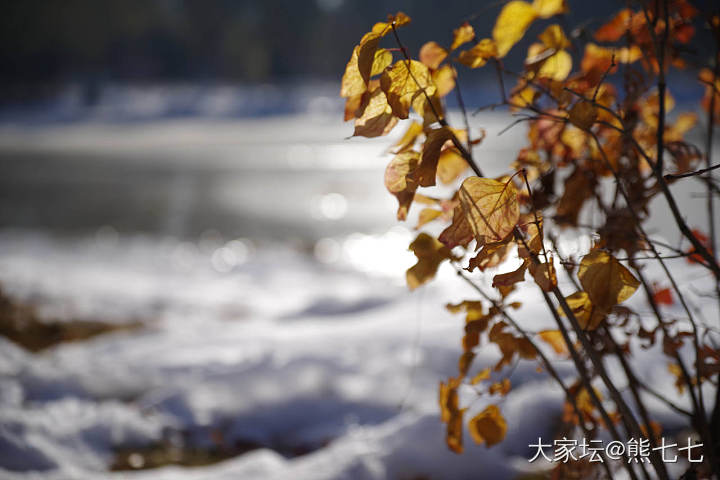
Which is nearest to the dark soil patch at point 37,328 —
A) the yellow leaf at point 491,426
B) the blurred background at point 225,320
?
the blurred background at point 225,320

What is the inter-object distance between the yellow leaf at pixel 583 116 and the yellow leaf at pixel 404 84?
13 centimetres

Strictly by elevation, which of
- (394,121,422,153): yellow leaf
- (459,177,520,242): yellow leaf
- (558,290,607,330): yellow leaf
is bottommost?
(558,290,607,330): yellow leaf

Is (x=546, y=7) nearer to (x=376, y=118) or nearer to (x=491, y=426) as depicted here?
(x=376, y=118)

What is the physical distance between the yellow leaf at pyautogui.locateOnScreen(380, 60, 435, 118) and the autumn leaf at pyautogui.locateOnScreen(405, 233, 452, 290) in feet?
0.50

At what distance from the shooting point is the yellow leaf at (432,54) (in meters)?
0.60

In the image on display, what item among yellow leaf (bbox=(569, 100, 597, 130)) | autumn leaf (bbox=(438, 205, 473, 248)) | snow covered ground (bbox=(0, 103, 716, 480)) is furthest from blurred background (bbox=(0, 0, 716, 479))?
autumn leaf (bbox=(438, 205, 473, 248))

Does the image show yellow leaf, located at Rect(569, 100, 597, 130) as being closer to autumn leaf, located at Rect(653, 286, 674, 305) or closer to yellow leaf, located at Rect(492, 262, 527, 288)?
yellow leaf, located at Rect(492, 262, 527, 288)

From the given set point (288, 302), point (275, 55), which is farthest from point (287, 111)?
point (288, 302)

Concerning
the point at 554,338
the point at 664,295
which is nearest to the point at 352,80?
the point at 554,338

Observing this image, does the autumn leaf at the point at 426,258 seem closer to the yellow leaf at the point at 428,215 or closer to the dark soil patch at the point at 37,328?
the yellow leaf at the point at 428,215

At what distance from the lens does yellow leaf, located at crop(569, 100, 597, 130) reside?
53 centimetres

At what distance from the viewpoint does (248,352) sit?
6.57ft

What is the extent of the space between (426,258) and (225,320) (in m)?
2.16

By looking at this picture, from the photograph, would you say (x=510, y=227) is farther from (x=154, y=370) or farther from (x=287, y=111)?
(x=287, y=111)
